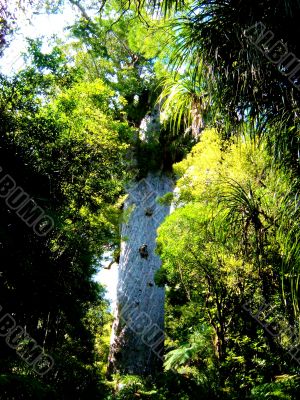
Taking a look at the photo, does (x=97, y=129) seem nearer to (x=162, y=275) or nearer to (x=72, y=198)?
(x=72, y=198)

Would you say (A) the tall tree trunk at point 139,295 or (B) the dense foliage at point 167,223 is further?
(A) the tall tree trunk at point 139,295

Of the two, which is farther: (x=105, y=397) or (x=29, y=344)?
(x=29, y=344)

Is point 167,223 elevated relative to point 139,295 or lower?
elevated

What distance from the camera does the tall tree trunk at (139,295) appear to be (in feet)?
25.3

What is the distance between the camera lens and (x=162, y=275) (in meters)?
7.42

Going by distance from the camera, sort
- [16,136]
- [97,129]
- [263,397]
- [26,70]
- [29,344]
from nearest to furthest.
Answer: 1. [263,397]
2. [16,136]
3. [26,70]
4. [97,129]
5. [29,344]

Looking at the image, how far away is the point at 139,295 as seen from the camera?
325 inches

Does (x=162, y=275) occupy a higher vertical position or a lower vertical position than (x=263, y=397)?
higher

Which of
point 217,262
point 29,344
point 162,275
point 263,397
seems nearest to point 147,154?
point 162,275

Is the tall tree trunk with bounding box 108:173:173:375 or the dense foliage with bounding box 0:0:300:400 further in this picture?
the tall tree trunk with bounding box 108:173:173:375

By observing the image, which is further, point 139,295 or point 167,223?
point 139,295

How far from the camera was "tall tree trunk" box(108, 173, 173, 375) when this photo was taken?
771 centimetres

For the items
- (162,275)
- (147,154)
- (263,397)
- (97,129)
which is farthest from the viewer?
(147,154)

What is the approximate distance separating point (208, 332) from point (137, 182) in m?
4.73
